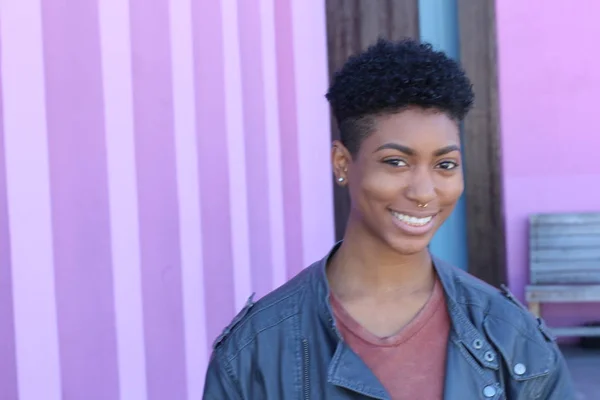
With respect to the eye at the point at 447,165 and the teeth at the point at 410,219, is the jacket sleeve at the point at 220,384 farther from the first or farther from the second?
the eye at the point at 447,165

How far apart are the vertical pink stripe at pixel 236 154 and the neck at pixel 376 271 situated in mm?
1677

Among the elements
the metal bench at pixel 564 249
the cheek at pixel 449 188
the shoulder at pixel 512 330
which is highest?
the cheek at pixel 449 188

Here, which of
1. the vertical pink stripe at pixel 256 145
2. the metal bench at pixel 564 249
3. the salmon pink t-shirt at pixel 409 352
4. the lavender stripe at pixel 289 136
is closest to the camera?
the salmon pink t-shirt at pixel 409 352

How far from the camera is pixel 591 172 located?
168 inches

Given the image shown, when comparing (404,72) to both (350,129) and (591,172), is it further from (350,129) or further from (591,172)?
(591,172)

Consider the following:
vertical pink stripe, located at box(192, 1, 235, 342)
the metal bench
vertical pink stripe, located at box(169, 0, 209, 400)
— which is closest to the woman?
vertical pink stripe, located at box(169, 0, 209, 400)

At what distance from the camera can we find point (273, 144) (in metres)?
3.79

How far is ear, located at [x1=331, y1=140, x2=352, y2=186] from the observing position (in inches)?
67.7

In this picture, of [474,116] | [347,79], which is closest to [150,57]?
[347,79]

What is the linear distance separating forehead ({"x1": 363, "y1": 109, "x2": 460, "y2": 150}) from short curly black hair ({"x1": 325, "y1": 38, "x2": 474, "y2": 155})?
0.05 feet

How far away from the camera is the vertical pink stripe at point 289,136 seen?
3.90 meters

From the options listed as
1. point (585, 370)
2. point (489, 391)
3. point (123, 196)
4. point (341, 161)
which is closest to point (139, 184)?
point (123, 196)

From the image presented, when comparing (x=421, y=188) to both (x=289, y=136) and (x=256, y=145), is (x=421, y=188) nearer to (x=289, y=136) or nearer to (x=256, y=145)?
(x=256, y=145)

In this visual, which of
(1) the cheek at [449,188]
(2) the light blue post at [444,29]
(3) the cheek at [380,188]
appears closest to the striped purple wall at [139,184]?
(2) the light blue post at [444,29]
